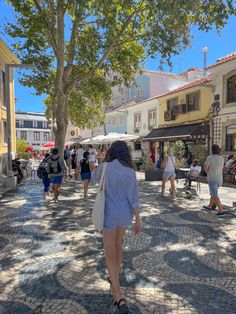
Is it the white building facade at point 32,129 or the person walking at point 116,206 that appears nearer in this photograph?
the person walking at point 116,206

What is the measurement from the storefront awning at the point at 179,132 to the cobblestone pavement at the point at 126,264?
1129 cm

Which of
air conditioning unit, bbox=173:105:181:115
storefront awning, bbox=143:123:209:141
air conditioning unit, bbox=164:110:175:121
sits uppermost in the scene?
air conditioning unit, bbox=173:105:181:115

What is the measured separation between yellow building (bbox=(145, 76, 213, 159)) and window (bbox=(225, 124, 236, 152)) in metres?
1.61

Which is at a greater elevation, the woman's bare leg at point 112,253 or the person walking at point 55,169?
the person walking at point 55,169

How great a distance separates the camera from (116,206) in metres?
2.98

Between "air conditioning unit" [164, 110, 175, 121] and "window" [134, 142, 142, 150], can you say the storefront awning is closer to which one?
"air conditioning unit" [164, 110, 175, 121]

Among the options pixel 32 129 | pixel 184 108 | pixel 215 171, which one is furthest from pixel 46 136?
pixel 215 171

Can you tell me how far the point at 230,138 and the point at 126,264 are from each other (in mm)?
13879

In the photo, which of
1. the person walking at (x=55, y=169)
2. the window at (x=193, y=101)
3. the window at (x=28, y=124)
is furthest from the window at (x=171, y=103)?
the window at (x=28, y=124)

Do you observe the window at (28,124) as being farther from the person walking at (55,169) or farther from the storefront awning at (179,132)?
the person walking at (55,169)

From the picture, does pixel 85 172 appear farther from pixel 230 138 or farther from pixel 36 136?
pixel 36 136

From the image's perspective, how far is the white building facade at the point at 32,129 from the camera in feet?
217

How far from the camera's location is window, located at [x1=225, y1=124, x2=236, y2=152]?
52.5 ft

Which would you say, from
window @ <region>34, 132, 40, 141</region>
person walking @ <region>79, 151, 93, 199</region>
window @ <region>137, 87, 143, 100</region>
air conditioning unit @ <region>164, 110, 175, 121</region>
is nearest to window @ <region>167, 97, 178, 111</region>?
air conditioning unit @ <region>164, 110, 175, 121</region>
